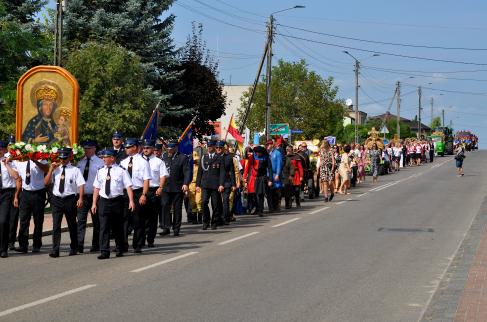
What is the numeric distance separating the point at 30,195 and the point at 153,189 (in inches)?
81.3

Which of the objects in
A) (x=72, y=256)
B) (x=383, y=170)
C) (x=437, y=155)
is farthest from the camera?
(x=437, y=155)

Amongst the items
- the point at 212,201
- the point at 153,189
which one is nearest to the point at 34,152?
the point at 153,189

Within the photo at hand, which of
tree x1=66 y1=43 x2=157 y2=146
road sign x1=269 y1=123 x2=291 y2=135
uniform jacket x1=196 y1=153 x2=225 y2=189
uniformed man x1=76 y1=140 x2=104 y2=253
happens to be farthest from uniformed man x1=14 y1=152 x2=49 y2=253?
road sign x1=269 y1=123 x2=291 y2=135

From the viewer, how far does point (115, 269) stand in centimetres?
1153

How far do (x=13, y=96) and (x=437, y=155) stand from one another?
5647 centimetres

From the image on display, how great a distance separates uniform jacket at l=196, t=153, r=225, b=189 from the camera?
1739 cm

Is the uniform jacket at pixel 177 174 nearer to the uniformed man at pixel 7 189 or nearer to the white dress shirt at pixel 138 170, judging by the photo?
the white dress shirt at pixel 138 170

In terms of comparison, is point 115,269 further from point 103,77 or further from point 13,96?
point 13,96

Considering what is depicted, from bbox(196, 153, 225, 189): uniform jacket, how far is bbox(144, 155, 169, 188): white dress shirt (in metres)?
2.89

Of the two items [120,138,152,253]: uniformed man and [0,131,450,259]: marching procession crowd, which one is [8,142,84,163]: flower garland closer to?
[0,131,450,259]: marching procession crowd

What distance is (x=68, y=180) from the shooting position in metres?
13.1

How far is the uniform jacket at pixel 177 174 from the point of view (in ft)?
53.9

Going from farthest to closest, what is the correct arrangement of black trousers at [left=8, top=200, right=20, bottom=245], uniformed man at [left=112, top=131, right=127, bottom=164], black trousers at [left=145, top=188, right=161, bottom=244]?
1. uniformed man at [left=112, top=131, right=127, bottom=164]
2. black trousers at [left=145, top=188, right=161, bottom=244]
3. black trousers at [left=8, top=200, right=20, bottom=245]

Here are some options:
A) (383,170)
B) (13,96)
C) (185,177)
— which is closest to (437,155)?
(383,170)
